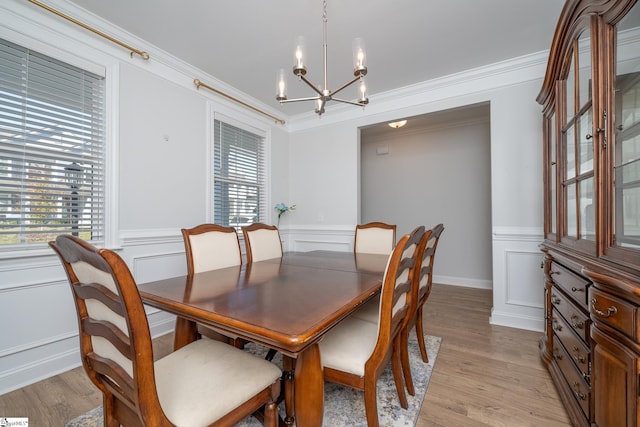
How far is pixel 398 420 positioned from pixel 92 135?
114 inches

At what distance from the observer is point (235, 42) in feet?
7.74

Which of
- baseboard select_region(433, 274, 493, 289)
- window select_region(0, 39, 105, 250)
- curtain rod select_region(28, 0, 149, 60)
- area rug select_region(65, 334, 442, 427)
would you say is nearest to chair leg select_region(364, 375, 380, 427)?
area rug select_region(65, 334, 442, 427)

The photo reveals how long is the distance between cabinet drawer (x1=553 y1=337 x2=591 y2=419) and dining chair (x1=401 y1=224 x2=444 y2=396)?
0.76 meters

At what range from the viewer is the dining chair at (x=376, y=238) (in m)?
2.66

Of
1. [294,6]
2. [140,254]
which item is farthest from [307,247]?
[294,6]

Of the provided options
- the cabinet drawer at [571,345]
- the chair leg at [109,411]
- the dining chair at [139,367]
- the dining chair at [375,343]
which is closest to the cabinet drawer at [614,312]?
the cabinet drawer at [571,345]

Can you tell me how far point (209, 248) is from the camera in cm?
194

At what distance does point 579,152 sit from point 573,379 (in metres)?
1.19

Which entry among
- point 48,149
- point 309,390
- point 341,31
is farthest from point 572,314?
point 48,149

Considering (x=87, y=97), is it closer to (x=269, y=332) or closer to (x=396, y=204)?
(x=269, y=332)

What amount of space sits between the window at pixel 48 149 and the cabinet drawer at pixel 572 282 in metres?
3.12

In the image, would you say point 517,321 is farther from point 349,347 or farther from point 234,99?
point 234,99

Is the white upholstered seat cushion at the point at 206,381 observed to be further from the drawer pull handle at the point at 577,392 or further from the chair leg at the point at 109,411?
the drawer pull handle at the point at 577,392

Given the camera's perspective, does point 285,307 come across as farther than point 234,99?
No
